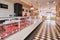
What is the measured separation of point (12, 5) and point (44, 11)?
18.2 meters

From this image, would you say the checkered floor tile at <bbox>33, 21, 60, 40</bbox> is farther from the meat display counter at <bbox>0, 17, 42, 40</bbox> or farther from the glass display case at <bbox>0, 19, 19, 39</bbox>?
the glass display case at <bbox>0, 19, 19, 39</bbox>

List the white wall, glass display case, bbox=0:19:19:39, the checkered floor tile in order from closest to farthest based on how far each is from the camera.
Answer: glass display case, bbox=0:19:19:39, the checkered floor tile, the white wall

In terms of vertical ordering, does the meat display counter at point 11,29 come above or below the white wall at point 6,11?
below

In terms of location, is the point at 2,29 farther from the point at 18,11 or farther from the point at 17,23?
the point at 18,11

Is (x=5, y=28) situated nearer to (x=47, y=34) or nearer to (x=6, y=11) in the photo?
(x=47, y=34)

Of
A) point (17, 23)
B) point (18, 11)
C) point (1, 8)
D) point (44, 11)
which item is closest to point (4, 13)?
point (1, 8)

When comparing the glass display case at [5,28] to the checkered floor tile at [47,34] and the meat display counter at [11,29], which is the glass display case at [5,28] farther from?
the checkered floor tile at [47,34]

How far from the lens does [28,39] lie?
5.01 meters

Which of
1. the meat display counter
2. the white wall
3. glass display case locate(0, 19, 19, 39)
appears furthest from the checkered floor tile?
the white wall

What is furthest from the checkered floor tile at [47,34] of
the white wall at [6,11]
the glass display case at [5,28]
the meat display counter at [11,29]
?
the white wall at [6,11]

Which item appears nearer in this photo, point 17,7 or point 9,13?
point 9,13

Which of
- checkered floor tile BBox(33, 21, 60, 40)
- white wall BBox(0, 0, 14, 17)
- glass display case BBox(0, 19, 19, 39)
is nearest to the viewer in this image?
glass display case BBox(0, 19, 19, 39)

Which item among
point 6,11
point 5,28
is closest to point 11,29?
point 5,28

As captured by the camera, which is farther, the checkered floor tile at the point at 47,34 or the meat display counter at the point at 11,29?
the checkered floor tile at the point at 47,34
